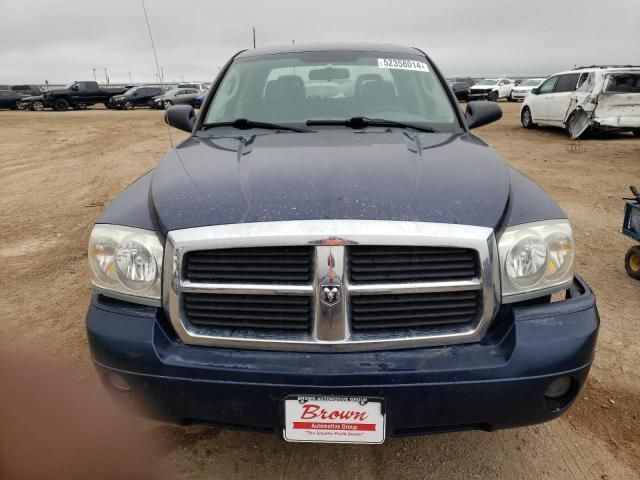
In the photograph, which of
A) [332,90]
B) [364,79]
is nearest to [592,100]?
[364,79]

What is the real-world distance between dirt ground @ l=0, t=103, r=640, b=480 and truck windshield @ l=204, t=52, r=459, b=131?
167cm

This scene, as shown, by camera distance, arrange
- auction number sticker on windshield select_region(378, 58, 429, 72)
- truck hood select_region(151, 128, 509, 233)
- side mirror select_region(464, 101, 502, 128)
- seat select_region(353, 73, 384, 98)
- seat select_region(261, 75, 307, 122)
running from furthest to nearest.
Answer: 1. side mirror select_region(464, 101, 502, 128)
2. auction number sticker on windshield select_region(378, 58, 429, 72)
3. seat select_region(353, 73, 384, 98)
4. seat select_region(261, 75, 307, 122)
5. truck hood select_region(151, 128, 509, 233)

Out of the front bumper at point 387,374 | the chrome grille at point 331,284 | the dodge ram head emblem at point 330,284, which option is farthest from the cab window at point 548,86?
the dodge ram head emblem at point 330,284

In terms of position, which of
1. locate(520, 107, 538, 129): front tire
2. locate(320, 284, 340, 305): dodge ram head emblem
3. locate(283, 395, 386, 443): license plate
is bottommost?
locate(520, 107, 538, 129): front tire

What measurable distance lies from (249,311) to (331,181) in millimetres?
599

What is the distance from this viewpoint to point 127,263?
6.43 ft

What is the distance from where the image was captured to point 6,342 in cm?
334

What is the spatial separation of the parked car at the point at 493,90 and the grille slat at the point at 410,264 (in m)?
31.7

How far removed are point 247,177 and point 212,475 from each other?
1.27 meters

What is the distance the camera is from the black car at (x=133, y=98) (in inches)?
1235

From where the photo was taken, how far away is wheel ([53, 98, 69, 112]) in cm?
3077

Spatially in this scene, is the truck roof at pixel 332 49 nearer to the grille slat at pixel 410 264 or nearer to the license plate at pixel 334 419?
the grille slat at pixel 410 264

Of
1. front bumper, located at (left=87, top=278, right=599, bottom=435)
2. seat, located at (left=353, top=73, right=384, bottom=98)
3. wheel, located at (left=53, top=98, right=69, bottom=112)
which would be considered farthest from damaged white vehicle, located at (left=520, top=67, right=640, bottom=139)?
wheel, located at (left=53, top=98, right=69, bottom=112)

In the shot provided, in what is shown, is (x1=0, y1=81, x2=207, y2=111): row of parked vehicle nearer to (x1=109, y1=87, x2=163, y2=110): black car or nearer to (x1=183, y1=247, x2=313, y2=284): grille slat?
(x1=109, y1=87, x2=163, y2=110): black car
